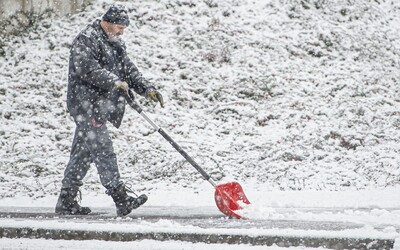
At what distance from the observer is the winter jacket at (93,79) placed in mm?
4695

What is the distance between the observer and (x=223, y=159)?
8445 mm

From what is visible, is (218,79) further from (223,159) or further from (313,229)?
(313,229)

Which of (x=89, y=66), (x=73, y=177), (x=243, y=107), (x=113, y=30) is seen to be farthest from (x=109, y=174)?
(x=243, y=107)

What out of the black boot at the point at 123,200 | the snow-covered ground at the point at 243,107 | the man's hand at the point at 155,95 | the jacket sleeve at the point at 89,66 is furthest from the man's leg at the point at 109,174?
the snow-covered ground at the point at 243,107

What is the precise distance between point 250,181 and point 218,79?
354 centimetres

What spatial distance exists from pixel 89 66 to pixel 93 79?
12 centimetres

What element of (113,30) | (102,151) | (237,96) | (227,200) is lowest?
(227,200)

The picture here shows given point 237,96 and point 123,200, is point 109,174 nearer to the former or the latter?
point 123,200

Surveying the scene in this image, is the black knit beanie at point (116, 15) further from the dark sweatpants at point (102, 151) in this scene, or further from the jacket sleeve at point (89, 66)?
the dark sweatpants at point (102, 151)

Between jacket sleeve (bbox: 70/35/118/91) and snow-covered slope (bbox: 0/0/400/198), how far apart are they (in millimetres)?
3135

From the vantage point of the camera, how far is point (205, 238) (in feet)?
11.7

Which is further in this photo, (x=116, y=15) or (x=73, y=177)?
(x=73, y=177)

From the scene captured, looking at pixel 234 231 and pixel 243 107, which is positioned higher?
pixel 243 107

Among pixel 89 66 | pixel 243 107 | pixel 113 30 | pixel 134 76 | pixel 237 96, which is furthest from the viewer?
pixel 237 96
